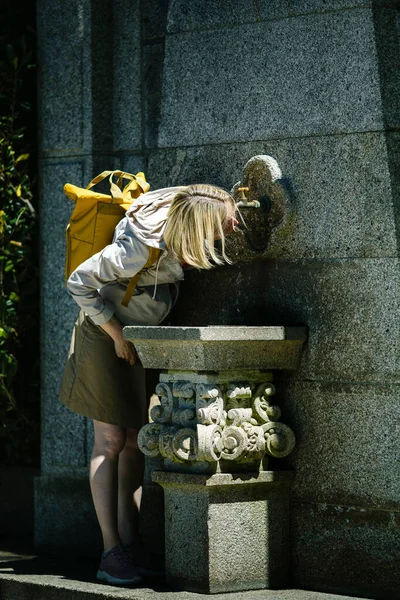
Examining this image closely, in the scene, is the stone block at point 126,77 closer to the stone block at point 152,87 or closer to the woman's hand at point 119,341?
the stone block at point 152,87

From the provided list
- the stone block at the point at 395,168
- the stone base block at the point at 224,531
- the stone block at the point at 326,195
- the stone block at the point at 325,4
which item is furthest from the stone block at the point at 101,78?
the stone base block at the point at 224,531

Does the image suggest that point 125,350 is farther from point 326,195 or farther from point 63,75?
point 63,75

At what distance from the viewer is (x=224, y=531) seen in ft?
18.0

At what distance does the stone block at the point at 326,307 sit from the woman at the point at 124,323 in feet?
0.59

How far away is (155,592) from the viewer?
216 inches

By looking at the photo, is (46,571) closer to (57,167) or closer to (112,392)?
(112,392)

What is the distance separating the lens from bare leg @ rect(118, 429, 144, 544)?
236 inches

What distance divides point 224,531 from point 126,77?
2436mm

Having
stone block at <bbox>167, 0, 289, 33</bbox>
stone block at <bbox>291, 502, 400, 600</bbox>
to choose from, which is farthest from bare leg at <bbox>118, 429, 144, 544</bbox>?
stone block at <bbox>167, 0, 289, 33</bbox>

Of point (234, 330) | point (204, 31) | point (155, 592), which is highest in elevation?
point (204, 31)

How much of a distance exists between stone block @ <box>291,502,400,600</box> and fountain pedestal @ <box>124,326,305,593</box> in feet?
0.31

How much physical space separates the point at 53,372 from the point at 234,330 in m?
1.70

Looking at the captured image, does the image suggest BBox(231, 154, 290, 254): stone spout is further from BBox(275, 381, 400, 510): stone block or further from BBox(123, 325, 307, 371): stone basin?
BBox(275, 381, 400, 510): stone block

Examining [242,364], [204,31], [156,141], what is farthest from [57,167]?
[242,364]
